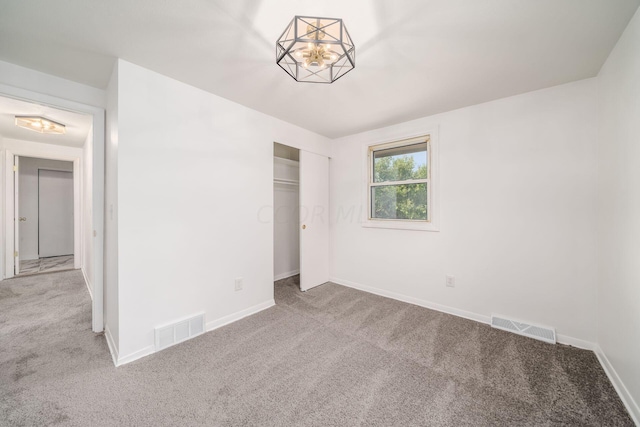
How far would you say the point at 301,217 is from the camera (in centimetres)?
335

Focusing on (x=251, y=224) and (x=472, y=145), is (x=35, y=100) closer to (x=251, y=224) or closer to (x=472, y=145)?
(x=251, y=224)

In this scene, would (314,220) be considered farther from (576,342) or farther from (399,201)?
(576,342)

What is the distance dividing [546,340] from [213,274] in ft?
10.7

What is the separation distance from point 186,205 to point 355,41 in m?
1.96

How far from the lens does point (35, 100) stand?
193 cm

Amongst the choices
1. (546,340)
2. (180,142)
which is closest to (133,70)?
(180,142)

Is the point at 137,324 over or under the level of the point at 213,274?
under

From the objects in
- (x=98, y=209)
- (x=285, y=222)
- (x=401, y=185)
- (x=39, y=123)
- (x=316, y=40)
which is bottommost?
(x=285, y=222)

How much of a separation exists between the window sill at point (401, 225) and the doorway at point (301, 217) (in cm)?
78

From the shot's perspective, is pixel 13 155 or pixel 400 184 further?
pixel 13 155

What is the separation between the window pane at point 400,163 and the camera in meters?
3.03

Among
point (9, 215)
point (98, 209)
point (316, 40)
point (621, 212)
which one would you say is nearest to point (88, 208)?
point (9, 215)

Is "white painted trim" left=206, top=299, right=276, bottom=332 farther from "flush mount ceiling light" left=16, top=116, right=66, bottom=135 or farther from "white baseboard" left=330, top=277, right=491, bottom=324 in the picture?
"flush mount ceiling light" left=16, top=116, right=66, bottom=135

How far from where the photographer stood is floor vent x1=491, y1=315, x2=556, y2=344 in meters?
2.14
